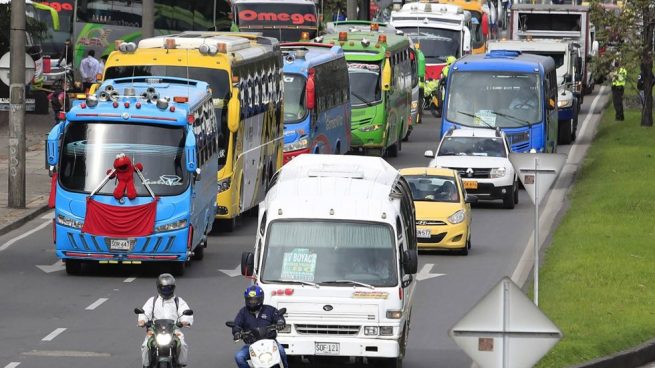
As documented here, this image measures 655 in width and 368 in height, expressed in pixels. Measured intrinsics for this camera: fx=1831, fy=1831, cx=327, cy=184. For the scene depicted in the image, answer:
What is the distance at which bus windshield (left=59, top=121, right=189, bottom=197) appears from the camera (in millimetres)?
27984

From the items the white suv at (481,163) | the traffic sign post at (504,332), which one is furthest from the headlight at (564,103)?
the traffic sign post at (504,332)

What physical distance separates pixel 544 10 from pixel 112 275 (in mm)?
40860

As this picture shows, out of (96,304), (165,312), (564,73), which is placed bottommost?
(96,304)

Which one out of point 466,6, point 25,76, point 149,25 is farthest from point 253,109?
point 466,6

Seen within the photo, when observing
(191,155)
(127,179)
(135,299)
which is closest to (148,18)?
(191,155)

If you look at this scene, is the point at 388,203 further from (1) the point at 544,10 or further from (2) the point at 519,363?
(1) the point at 544,10

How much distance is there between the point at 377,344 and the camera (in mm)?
19250

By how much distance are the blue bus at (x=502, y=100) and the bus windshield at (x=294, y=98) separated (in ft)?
19.3

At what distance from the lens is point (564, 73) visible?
5659 centimetres

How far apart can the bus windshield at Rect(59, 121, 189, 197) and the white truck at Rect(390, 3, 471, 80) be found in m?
35.9

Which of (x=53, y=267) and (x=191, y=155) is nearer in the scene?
(x=191, y=155)

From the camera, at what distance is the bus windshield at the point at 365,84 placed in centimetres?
4638

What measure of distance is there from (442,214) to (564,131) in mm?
21972

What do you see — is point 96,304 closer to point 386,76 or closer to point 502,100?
point 502,100
